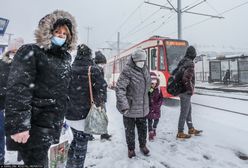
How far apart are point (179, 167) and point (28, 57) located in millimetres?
2886

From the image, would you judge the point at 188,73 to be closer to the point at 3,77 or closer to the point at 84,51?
the point at 84,51

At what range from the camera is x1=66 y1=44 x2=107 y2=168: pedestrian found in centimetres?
317

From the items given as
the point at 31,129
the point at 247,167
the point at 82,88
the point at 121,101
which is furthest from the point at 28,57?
the point at 247,167

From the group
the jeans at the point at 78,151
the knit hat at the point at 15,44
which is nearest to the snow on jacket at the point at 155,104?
the jeans at the point at 78,151

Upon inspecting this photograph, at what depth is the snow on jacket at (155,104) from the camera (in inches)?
203

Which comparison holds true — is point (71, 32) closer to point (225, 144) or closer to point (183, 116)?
point (183, 116)

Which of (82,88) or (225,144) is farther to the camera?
(225,144)

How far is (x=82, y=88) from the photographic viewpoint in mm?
3232

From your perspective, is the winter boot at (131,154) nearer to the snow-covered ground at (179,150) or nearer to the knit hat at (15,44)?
the snow-covered ground at (179,150)

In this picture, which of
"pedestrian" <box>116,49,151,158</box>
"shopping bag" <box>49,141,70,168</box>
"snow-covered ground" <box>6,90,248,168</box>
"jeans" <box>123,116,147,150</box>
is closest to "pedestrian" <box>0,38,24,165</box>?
"snow-covered ground" <box>6,90,248,168</box>

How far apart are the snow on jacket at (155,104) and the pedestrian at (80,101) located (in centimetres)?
210

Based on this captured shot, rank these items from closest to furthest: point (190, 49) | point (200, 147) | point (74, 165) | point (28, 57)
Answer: point (28, 57), point (74, 165), point (200, 147), point (190, 49)

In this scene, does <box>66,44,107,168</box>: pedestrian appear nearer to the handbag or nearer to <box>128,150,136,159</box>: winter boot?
the handbag

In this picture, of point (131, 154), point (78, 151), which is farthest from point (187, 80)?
point (78, 151)
